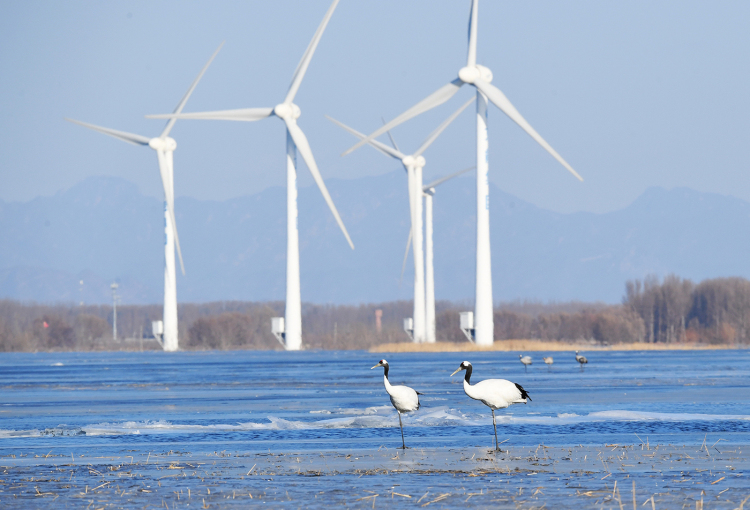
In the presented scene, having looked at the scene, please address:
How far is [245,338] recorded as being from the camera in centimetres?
19550

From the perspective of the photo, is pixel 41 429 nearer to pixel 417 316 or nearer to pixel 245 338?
pixel 417 316

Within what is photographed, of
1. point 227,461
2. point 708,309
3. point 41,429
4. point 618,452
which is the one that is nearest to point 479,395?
point 618,452

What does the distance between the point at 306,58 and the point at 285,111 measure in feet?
41.2

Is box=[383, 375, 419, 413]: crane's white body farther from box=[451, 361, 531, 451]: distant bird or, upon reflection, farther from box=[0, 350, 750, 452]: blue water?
box=[451, 361, 531, 451]: distant bird

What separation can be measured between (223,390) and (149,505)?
126ft

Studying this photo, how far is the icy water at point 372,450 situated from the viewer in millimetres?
18781

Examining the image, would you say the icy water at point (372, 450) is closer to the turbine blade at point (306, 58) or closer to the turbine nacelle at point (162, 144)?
the turbine blade at point (306, 58)

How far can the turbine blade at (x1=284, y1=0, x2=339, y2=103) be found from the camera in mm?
88919

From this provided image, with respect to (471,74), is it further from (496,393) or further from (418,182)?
(496,393)

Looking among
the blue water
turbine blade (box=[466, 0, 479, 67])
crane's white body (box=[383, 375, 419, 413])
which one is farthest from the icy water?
turbine blade (box=[466, 0, 479, 67])

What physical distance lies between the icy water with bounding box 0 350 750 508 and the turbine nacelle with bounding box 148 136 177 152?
89.9m

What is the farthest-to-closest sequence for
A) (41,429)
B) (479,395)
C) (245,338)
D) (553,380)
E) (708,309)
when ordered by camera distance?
(245,338)
(708,309)
(553,380)
(41,429)
(479,395)

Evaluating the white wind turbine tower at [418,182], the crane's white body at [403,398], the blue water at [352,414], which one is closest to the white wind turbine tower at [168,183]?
the white wind turbine tower at [418,182]

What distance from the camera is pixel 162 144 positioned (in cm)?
13962
